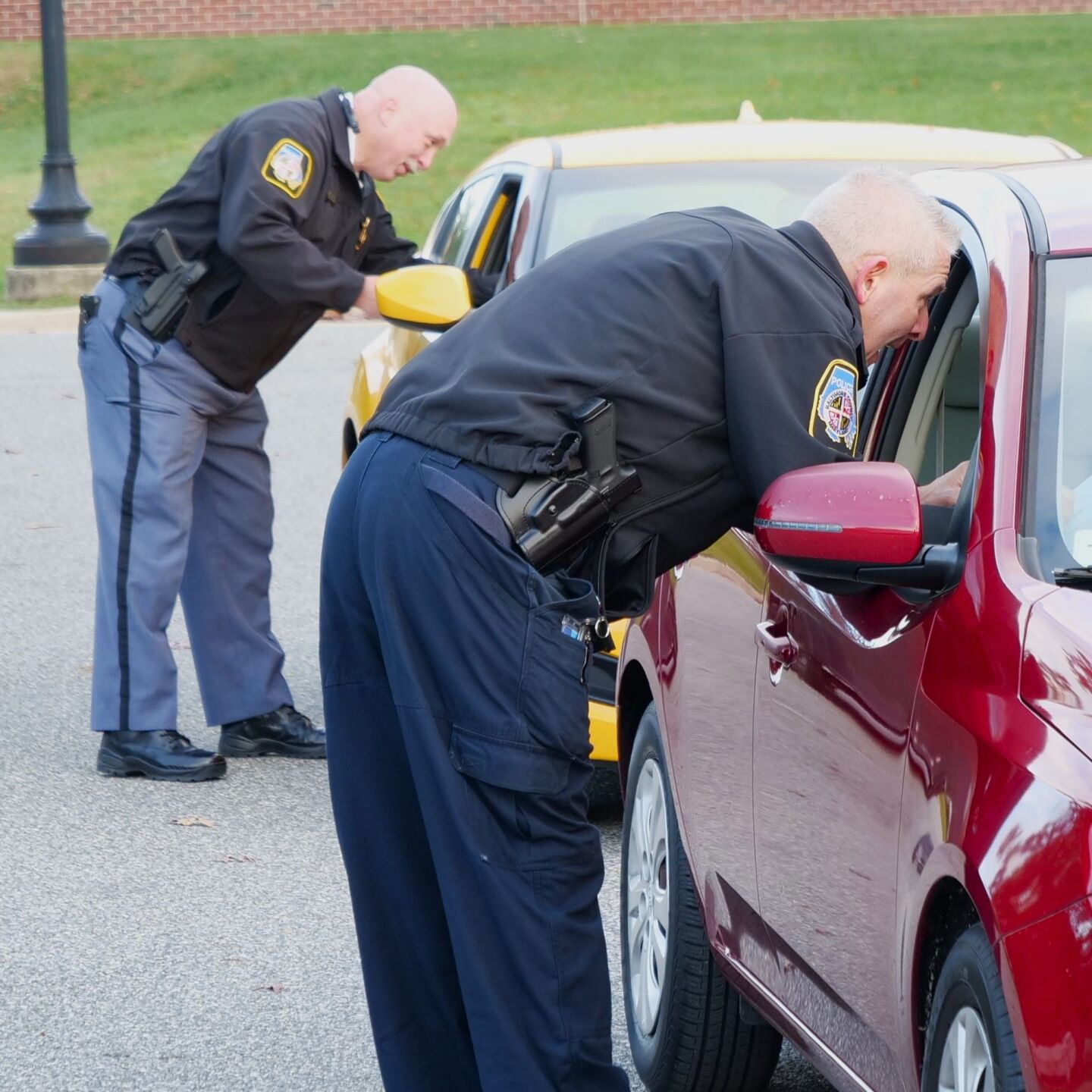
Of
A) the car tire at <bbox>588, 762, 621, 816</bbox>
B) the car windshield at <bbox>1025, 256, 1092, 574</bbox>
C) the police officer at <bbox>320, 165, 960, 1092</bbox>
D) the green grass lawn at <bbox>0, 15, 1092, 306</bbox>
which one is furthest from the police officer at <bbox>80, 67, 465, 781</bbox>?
the green grass lawn at <bbox>0, 15, 1092, 306</bbox>

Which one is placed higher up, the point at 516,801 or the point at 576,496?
the point at 576,496

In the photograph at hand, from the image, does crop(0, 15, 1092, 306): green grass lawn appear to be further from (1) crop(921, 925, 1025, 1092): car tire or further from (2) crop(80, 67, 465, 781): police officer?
(1) crop(921, 925, 1025, 1092): car tire

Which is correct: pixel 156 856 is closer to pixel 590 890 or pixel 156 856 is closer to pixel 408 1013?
pixel 408 1013

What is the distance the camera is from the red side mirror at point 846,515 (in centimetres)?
257

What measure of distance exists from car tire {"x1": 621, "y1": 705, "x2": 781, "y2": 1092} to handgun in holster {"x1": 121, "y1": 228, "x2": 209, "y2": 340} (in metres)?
2.22

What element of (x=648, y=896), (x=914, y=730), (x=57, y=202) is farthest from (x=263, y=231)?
(x=57, y=202)

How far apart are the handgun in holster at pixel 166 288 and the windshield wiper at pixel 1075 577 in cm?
346

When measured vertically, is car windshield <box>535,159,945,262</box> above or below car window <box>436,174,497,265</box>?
above

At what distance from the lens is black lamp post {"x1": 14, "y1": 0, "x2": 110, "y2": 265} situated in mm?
15555

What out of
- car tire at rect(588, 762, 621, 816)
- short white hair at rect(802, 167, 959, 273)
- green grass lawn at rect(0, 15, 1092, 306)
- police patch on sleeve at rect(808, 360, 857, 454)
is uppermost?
short white hair at rect(802, 167, 959, 273)

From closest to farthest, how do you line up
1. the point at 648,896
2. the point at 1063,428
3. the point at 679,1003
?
the point at 1063,428, the point at 679,1003, the point at 648,896

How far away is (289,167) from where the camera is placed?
5.39 meters

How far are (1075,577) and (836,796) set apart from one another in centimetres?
49

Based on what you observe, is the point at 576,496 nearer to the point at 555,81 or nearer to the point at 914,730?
the point at 914,730
